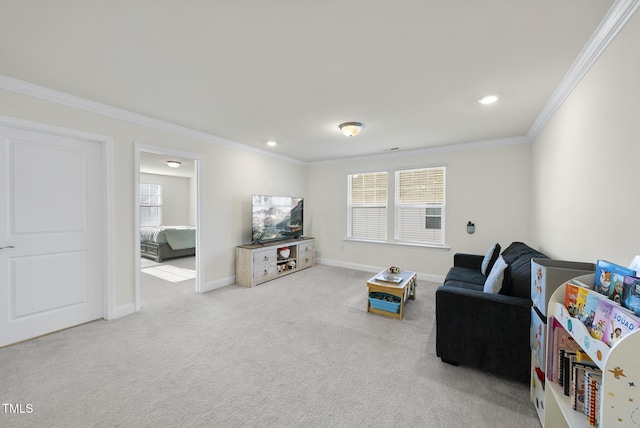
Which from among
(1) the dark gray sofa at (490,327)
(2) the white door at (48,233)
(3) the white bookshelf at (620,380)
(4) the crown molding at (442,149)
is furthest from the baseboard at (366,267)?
(2) the white door at (48,233)

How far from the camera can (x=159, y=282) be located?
463 centimetres

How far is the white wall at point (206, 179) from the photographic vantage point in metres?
2.70

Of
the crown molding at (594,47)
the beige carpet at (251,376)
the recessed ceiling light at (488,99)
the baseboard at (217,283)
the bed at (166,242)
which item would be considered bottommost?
the beige carpet at (251,376)

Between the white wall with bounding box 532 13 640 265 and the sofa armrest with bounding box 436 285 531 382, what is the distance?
0.71m

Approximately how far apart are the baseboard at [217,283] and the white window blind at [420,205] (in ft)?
10.7

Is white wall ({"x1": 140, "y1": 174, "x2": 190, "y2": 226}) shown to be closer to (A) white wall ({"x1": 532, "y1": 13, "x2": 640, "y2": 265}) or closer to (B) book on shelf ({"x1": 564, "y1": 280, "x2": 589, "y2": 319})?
(A) white wall ({"x1": 532, "y1": 13, "x2": 640, "y2": 265})

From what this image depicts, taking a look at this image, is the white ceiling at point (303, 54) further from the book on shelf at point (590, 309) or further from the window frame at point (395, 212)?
the window frame at point (395, 212)

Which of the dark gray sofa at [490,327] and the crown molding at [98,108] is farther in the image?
the crown molding at [98,108]

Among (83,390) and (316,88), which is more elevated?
(316,88)

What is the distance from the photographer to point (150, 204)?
28.3ft

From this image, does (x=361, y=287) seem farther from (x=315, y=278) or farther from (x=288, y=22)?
(x=288, y=22)

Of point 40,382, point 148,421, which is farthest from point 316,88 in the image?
point 40,382

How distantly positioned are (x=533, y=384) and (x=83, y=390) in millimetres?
3250

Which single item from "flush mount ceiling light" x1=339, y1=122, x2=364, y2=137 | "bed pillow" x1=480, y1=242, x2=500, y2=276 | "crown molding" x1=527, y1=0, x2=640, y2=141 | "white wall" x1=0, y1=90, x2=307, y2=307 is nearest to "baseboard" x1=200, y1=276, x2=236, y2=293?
"white wall" x1=0, y1=90, x2=307, y2=307
